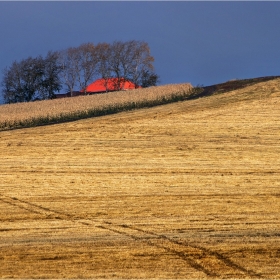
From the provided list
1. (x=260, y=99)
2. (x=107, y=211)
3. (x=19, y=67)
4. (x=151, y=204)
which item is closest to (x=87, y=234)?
(x=107, y=211)

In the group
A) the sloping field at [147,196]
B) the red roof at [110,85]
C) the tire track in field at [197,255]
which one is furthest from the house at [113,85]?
the tire track in field at [197,255]

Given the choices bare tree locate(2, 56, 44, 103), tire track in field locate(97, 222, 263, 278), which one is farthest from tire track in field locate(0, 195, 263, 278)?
bare tree locate(2, 56, 44, 103)

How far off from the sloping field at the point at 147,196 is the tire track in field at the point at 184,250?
13 mm

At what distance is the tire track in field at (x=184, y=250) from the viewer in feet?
21.5

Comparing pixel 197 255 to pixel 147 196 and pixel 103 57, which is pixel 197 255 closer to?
pixel 147 196

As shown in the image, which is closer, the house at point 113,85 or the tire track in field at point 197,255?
the tire track in field at point 197,255

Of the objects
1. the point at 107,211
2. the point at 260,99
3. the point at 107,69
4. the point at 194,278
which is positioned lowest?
the point at 194,278

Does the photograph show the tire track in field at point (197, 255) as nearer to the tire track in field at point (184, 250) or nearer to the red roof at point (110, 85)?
the tire track in field at point (184, 250)

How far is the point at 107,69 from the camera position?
5516cm

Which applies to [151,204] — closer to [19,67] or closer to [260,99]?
[260,99]

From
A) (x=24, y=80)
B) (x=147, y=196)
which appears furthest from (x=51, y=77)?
(x=147, y=196)

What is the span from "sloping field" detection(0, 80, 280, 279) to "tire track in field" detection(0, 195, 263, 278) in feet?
0.04

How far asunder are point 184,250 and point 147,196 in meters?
2.47

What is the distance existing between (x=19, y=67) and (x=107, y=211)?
46.5 metres
